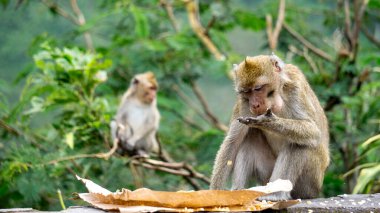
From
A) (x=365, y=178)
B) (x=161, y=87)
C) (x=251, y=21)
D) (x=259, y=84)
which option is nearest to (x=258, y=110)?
(x=259, y=84)

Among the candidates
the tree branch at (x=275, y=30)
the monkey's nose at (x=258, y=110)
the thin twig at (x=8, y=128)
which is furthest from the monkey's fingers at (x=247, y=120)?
the tree branch at (x=275, y=30)

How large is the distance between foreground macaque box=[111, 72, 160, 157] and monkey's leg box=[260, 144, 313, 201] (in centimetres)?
594

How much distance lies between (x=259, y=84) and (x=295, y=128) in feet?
1.54

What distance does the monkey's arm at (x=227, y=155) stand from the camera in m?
6.55

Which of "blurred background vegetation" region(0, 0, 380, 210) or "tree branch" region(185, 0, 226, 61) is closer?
"blurred background vegetation" region(0, 0, 380, 210)

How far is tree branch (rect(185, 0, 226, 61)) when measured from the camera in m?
11.0

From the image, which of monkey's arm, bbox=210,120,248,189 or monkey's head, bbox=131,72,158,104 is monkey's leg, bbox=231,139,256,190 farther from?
monkey's head, bbox=131,72,158,104

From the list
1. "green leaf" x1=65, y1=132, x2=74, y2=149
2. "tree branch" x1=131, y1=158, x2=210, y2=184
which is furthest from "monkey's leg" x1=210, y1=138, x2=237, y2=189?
"green leaf" x1=65, y1=132, x2=74, y2=149

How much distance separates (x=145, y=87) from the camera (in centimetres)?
1255

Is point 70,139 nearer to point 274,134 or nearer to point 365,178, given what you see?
point 274,134

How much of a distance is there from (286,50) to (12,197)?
16.7 feet

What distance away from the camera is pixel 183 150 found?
1269 centimetres

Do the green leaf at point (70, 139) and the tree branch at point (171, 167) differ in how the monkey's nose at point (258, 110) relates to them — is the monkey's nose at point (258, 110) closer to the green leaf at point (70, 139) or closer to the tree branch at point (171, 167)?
the tree branch at point (171, 167)

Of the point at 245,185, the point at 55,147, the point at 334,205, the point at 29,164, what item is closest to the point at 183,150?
the point at 55,147
